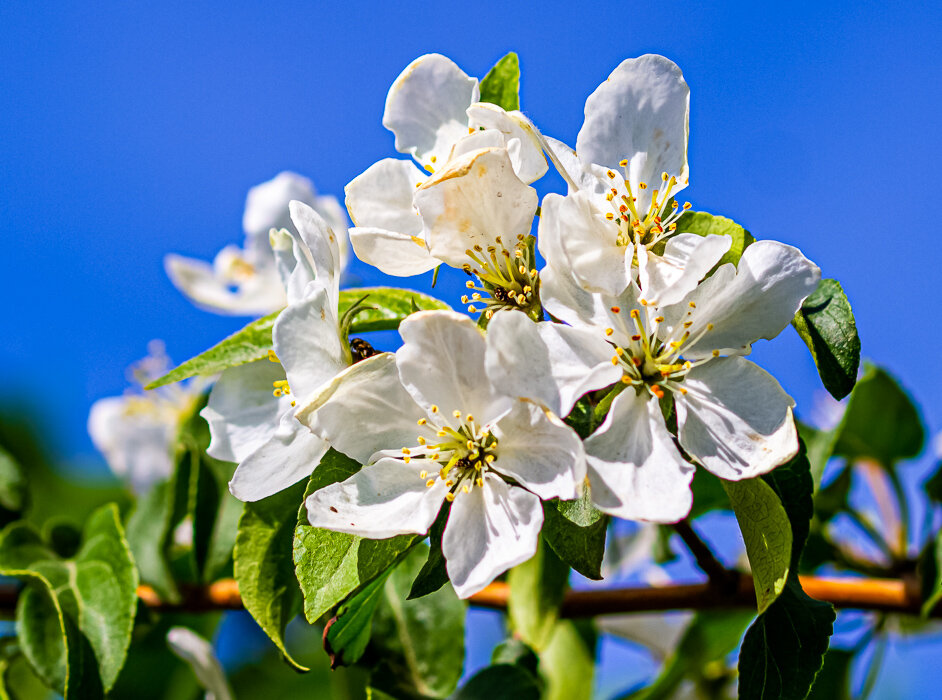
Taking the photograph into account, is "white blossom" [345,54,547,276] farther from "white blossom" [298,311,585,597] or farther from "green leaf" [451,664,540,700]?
"green leaf" [451,664,540,700]

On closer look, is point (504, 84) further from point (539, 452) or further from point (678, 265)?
Answer: point (539, 452)

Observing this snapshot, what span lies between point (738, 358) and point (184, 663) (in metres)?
1.38

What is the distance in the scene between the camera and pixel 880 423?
1.91 m

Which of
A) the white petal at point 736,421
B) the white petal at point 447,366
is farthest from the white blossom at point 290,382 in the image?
the white petal at point 736,421

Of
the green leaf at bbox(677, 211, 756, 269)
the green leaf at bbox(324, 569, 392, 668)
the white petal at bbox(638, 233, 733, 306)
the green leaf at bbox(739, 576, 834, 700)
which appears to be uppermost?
the green leaf at bbox(677, 211, 756, 269)

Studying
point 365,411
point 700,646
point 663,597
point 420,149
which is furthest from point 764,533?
point 700,646

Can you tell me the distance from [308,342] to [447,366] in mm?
177

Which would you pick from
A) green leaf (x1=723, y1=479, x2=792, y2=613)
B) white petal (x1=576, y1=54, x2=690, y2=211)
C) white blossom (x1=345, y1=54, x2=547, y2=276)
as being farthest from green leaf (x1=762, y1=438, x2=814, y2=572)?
white blossom (x1=345, y1=54, x2=547, y2=276)

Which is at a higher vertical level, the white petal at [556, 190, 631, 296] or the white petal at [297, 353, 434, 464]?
the white petal at [556, 190, 631, 296]

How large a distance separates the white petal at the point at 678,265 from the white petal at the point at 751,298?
0.04 metres

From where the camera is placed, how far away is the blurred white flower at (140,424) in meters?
2.68

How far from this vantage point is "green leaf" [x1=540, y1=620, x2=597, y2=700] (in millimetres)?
1836

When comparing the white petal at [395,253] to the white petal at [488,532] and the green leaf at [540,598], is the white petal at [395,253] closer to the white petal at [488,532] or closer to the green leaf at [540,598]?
the white petal at [488,532]

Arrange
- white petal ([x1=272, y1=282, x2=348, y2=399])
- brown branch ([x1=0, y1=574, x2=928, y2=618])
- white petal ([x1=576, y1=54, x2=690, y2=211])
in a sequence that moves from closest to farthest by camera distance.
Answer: white petal ([x1=272, y1=282, x2=348, y2=399])
white petal ([x1=576, y1=54, x2=690, y2=211])
brown branch ([x1=0, y1=574, x2=928, y2=618])
